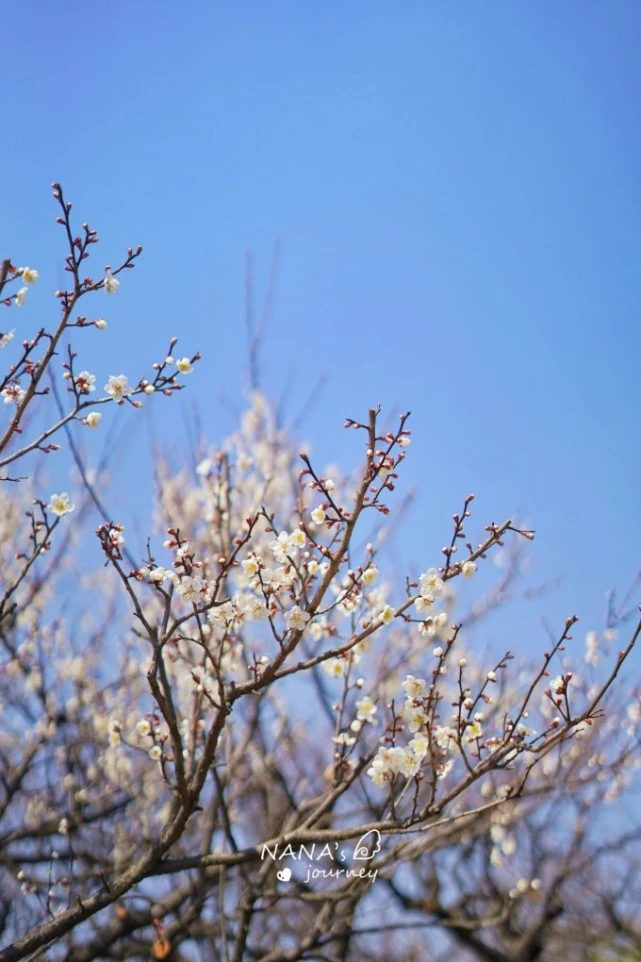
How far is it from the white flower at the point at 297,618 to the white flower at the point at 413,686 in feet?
1.43

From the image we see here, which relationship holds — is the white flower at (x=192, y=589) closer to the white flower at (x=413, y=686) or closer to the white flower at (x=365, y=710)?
the white flower at (x=413, y=686)

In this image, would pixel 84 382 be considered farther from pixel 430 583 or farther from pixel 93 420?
pixel 430 583

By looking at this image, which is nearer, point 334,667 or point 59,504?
point 59,504

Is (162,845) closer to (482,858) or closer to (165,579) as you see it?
(165,579)

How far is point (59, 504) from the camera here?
10.2 ft

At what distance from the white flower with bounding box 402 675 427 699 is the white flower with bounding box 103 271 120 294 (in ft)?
5.70

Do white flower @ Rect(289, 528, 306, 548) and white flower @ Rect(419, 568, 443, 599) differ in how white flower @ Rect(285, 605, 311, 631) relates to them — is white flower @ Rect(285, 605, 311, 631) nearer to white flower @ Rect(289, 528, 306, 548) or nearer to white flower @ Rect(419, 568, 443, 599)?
white flower @ Rect(289, 528, 306, 548)

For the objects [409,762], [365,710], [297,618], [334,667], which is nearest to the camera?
[297,618]

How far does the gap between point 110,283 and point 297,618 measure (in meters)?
1.38

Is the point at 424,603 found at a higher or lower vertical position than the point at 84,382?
lower

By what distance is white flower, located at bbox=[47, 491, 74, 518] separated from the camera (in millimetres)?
3084

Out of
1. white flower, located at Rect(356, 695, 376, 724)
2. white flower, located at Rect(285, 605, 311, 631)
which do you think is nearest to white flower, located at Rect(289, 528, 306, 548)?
white flower, located at Rect(285, 605, 311, 631)

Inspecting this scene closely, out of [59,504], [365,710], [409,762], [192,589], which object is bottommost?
[409,762]

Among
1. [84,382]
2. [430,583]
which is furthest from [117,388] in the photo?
[430,583]
